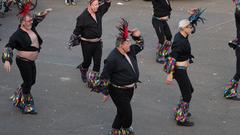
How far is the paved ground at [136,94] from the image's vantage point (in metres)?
7.80

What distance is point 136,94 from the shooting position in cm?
919

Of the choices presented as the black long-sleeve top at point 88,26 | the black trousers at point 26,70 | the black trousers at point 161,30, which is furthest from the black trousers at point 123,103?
the black trousers at point 161,30

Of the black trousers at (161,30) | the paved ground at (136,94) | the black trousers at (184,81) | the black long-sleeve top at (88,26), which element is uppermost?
the black long-sleeve top at (88,26)

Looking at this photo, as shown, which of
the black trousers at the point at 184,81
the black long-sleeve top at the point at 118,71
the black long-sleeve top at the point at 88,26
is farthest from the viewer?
the black long-sleeve top at the point at 88,26

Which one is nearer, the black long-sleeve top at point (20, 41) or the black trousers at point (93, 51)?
the black long-sleeve top at point (20, 41)

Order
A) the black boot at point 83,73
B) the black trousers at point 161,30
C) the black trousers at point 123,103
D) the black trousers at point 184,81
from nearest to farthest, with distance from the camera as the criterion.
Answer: the black trousers at point 123,103 → the black trousers at point 184,81 → the black boot at point 83,73 → the black trousers at point 161,30

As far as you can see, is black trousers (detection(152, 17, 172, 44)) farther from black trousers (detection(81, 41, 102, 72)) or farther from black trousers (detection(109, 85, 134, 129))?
A: black trousers (detection(109, 85, 134, 129))

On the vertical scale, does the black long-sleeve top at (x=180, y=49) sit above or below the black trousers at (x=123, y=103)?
above

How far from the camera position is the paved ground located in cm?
780

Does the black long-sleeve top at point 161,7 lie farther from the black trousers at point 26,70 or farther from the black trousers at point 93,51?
the black trousers at point 26,70

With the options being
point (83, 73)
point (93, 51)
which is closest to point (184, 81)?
point (93, 51)

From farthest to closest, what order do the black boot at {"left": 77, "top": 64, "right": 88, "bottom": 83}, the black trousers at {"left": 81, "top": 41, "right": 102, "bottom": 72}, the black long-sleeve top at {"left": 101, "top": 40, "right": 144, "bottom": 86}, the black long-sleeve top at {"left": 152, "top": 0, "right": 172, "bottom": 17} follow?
1. the black long-sleeve top at {"left": 152, "top": 0, "right": 172, "bottom": 17}
2. the black boot at {"left": 77, "top": 64, "right": 88, "bottom": 83}
3. the black trousers at {"left": 81, "top": 41, "right": 102, "bottom": 72}
4. the black long-sleeve top at {"left": 101, "top": 40, "right": 144, "bottom": 86}

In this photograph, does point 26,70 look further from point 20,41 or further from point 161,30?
point 161,30

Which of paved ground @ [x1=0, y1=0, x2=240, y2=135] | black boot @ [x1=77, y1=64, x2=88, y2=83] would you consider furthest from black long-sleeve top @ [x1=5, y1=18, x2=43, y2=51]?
black boot @ [x1=77, y1=64, x2=88, y2=83]
